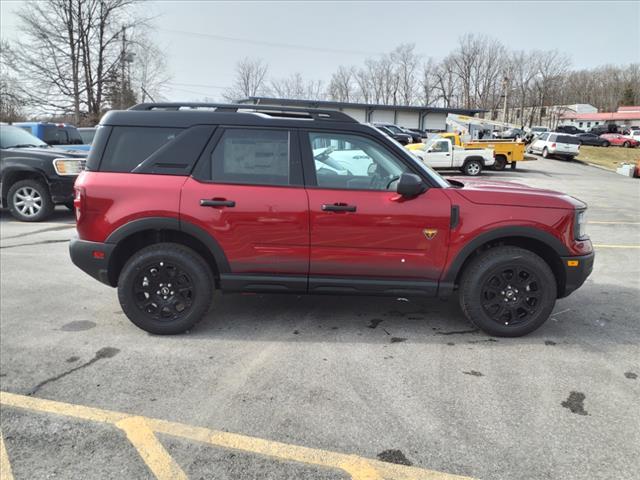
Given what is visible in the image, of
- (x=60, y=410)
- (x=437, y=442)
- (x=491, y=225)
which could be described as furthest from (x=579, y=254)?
(x=60, y=410)

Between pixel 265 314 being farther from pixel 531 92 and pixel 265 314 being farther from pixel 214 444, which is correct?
pixel 531 92

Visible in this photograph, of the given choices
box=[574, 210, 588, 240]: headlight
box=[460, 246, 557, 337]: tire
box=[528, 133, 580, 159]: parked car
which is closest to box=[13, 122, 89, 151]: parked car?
box=[460, 246, 557, 337]: tire

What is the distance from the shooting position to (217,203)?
378cm

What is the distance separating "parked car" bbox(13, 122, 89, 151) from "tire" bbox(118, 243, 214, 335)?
868cm

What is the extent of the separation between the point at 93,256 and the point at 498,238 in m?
3.42

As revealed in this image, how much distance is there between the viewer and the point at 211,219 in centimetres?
381

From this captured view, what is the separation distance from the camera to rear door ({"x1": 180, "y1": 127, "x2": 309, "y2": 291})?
12.4 feet

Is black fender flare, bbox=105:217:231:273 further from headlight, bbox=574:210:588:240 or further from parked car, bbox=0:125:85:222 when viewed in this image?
parked car, bbox=0:125:85:222

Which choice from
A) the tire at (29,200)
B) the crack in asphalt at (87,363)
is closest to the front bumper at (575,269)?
the crack in asphalt at (87,363)

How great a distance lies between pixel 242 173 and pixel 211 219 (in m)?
0.46

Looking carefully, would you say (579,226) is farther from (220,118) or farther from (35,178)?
(35,178)

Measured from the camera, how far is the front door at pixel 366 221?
378 centimetres

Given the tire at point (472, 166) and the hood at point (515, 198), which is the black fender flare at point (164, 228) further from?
the tire at point (472, 166)

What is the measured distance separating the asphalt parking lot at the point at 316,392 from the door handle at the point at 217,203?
115 centimetres
